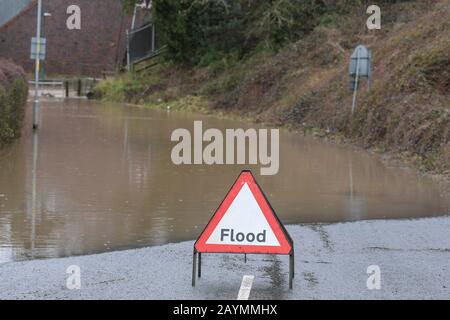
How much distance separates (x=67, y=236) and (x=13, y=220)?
1383 mm

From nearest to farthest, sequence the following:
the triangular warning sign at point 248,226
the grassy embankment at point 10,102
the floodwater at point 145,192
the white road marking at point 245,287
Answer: the white road marking at point 245,287 → the triangular warning sign at point 248,226 → the floodwater at point 145,192 → the grassy embankment at point 10,102

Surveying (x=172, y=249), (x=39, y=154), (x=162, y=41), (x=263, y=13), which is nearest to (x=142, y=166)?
(x=39, y=154)

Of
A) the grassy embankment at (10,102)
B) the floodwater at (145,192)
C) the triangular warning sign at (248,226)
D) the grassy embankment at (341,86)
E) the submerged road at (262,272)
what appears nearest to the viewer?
the submerged road at (262,272)

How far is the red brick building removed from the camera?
58.8 m

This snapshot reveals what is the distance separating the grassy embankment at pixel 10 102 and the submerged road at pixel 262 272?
9982 mm

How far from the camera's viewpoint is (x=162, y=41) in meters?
48.6

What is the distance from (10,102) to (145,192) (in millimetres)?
6485

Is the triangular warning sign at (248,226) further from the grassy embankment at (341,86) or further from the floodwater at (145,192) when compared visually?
the grassy embankment at (341,86)

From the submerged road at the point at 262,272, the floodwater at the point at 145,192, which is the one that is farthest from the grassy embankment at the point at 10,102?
the submerged road at the point at 262,272

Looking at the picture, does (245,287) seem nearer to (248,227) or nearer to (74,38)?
(248,227)

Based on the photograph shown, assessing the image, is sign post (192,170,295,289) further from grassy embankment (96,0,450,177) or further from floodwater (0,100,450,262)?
grassy embankment (96,0,450,177)

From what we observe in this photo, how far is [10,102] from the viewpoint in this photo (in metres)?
21.1

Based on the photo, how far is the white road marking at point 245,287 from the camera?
8.54m
